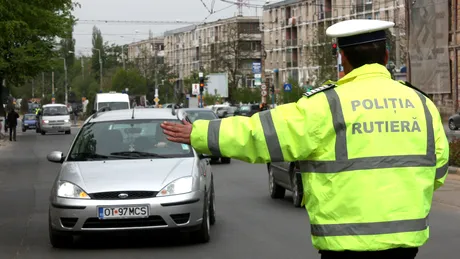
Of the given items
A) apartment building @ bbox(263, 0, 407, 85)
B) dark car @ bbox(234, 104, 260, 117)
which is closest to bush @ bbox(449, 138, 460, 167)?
dark car @ bbox(234, 104, 260, 117)

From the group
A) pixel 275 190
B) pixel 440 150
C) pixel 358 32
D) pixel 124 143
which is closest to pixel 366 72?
pixel 358 32

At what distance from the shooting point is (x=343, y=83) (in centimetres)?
410

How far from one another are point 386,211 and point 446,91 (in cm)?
5185

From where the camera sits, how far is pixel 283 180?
50.3 ft

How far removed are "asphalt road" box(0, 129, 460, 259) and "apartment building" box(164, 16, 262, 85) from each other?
93836 mm

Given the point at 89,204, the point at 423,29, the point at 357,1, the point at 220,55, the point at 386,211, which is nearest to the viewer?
the point at 386,211

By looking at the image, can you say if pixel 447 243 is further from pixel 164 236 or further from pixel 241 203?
pixel 241 203

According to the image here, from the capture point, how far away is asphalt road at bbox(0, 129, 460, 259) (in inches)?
398

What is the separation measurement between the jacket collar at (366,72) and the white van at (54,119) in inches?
2079

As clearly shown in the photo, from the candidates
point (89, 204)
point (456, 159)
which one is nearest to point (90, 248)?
point (89, 204)

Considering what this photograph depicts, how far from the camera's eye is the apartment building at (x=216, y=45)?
4422 inches

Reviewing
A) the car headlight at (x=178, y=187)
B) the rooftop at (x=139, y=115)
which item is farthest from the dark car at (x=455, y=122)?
the car headlight at (x=178, y=187)

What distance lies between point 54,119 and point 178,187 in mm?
46565

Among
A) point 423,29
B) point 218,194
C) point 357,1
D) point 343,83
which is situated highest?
point 357,1
